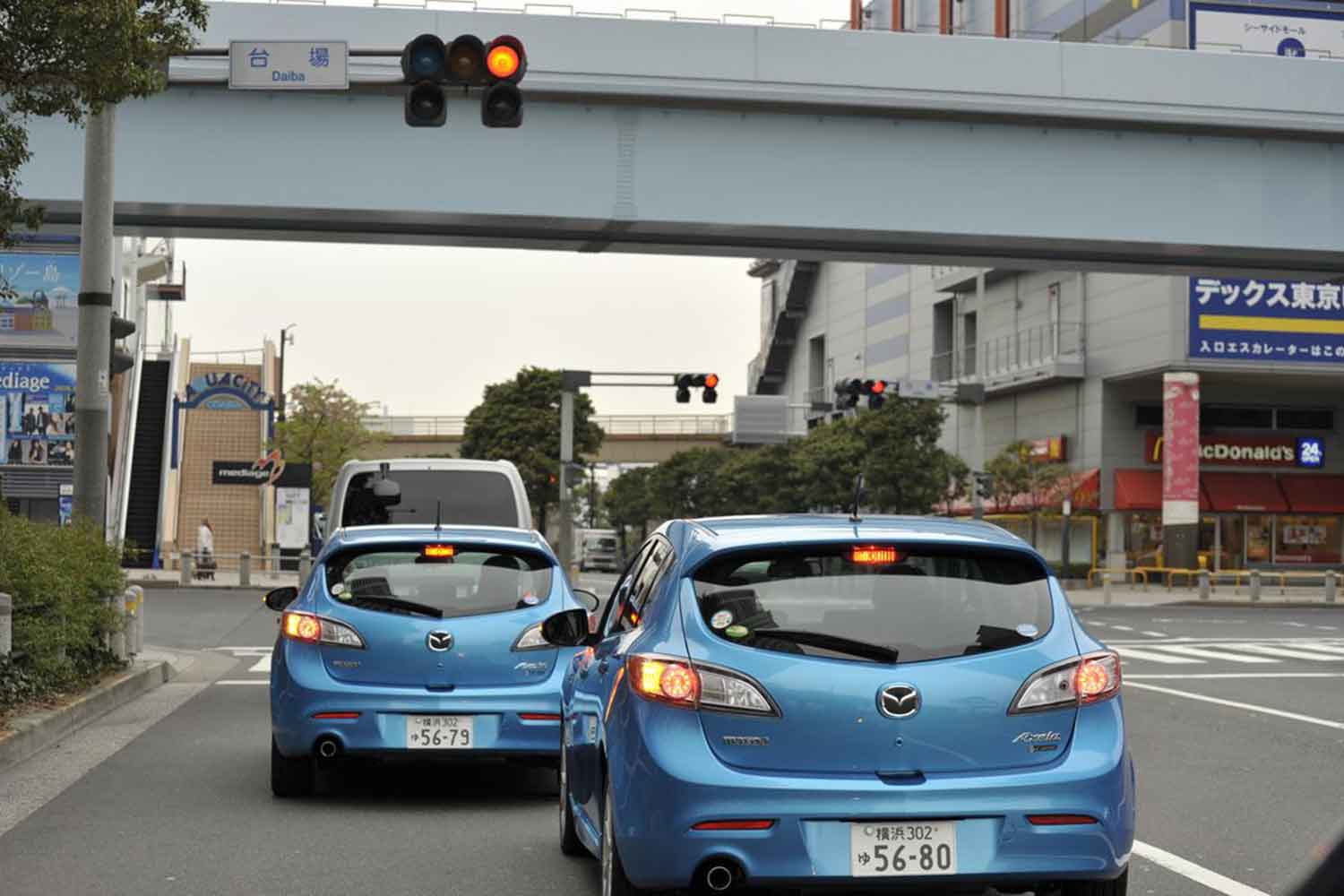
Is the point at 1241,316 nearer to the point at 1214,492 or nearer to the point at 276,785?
the point at 1214,492

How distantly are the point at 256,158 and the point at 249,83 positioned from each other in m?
6.68

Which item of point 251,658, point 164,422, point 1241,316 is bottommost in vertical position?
point 251,658

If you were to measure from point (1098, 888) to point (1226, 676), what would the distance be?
48.9ft

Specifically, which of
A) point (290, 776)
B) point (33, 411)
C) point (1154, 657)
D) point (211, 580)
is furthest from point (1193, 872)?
point (33, 411)

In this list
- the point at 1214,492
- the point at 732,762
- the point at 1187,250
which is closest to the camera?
the point at 732,762

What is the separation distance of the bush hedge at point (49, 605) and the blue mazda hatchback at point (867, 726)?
26.4ft

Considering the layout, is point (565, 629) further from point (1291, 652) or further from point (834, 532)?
point (1291, 652)

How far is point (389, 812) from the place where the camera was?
30.7 feet

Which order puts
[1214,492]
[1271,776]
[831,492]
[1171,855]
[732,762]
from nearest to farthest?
1. [732,762]
2. [1171,855]
3. [1271,776]
4. [1214,492]
5. [831,492]

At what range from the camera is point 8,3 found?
12.2m

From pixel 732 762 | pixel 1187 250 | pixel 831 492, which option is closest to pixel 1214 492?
pixel 831 492

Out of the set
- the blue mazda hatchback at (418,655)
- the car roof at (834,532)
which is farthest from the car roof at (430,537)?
the car roof at (834,532)

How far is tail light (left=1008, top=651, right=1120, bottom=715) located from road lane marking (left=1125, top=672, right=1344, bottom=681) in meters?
14.0

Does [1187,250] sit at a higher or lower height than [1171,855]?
higher
